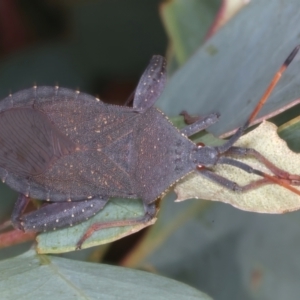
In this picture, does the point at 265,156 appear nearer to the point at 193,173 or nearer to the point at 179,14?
the point at 193,173

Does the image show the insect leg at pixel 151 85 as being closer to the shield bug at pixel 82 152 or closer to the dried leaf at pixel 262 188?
the shield bug at pixel 82 152

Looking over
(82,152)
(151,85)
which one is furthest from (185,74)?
(82,152)

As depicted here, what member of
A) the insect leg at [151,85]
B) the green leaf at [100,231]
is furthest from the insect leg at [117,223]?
the insect leg at [151,85]

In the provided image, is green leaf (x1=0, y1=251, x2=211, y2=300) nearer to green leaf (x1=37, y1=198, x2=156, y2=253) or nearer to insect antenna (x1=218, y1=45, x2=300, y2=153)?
green leaf (x1=37, y1=198, x2=156, y2=253)

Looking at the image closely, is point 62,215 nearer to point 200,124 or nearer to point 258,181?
point 200,124

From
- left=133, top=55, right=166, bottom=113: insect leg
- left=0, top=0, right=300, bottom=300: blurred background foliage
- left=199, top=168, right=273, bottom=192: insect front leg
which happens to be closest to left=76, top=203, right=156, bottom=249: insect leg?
left=199, top=168, right=273, bottom=192: insect front leg
